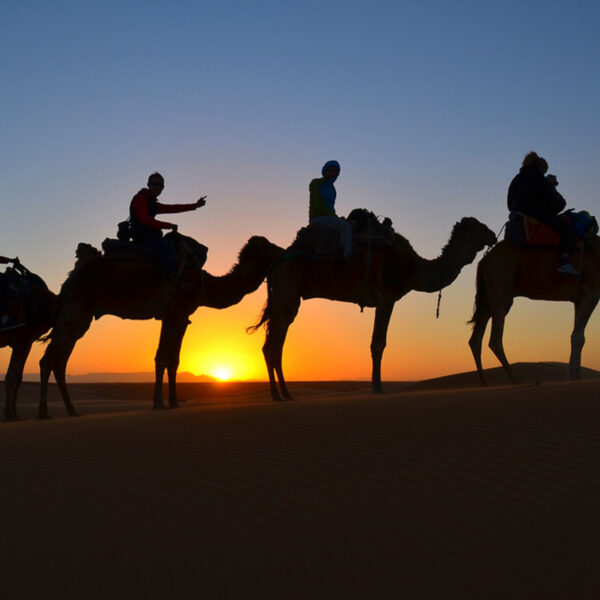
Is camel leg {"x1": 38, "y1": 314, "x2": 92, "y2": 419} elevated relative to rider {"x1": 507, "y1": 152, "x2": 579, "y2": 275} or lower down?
lower down

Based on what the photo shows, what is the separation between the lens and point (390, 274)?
40.7 ft

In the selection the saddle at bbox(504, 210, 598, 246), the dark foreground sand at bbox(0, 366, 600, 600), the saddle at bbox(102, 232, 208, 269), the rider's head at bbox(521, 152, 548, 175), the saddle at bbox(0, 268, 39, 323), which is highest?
the rider's head at bbox(521, 152, 548, 175)

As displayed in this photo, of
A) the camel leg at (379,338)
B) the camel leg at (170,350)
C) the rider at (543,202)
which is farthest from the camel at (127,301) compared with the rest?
the rider at (543,202)

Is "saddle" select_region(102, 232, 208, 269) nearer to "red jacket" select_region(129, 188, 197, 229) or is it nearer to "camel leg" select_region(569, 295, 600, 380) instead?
"red jacket" select_region(129, 188, 197, 229)

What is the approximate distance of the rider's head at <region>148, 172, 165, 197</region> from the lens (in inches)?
450

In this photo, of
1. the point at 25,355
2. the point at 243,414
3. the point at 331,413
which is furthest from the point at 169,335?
the point at 331,413

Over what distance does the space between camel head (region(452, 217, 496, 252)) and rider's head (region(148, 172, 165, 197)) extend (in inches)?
186

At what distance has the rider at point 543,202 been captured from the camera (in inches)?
459

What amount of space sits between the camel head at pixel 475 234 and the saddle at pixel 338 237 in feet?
4.10

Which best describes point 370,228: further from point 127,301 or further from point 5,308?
point 5,308

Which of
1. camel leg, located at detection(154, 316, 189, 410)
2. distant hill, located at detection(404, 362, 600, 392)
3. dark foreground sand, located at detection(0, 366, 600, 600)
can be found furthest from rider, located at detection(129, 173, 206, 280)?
distant hill, located at detection(404, 362, 600, 392)

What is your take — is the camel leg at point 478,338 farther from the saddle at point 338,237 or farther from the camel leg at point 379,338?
the saddle at point 338,237

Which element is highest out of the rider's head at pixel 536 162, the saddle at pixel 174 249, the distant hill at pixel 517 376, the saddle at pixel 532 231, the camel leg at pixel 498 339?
the rider's head at pixel 536 162

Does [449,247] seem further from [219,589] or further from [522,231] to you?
[219,589]
